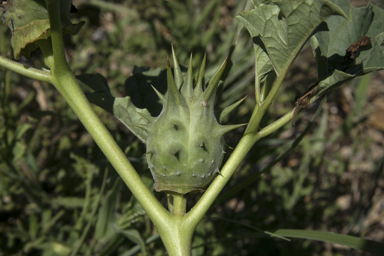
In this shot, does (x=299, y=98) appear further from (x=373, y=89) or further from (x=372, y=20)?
(x=373, y=89)

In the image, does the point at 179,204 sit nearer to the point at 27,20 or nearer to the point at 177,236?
the point at 177,236

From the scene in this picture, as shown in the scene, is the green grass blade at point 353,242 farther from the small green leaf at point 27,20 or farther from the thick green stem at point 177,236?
the small green leaf at point 27,20

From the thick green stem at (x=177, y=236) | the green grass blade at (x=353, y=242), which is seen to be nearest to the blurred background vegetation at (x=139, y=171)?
the green grass blade at (x=353, y=242)

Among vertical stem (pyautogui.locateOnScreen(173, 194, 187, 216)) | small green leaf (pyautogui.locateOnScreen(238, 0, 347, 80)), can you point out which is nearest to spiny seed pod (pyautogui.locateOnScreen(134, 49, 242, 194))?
vertical stem (pyautogui.locateOnScreen(173, 194, 187, 216))

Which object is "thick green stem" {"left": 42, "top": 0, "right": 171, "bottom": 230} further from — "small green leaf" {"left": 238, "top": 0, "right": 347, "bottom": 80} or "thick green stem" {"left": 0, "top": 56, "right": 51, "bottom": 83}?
"small green leaf" {"left": 238, "top": 0, "right": 347, "bottom": 80}

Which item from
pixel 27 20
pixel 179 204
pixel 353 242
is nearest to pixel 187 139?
pixel 179 204

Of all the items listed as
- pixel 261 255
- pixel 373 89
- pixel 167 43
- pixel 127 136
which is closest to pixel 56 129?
pixel 127 136
